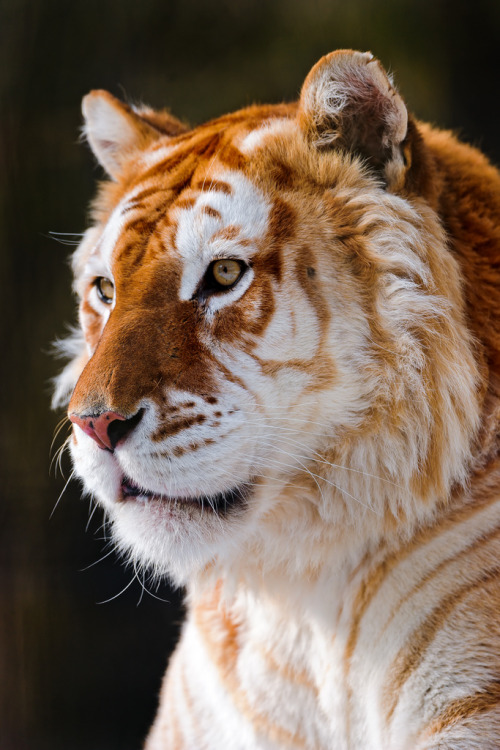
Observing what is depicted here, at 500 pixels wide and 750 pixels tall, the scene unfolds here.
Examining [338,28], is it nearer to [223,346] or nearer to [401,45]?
[401,45]

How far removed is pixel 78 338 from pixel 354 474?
407 millimetres

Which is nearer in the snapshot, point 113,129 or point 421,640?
point 421,640

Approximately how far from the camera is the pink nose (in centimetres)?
59

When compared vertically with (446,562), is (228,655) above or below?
below

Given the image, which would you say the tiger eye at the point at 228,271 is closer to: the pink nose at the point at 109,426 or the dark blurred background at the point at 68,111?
the pink nose at the point at 109,426

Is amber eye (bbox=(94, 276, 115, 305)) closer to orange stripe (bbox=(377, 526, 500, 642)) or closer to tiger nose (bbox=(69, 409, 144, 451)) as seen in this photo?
tiger nose (bbox=(69, 409, 144, 451))

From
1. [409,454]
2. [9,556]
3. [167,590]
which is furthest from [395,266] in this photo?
[167,590]

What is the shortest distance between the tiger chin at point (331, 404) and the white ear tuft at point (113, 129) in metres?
0.18

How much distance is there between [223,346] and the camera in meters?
0.65

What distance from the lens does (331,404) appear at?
66cm

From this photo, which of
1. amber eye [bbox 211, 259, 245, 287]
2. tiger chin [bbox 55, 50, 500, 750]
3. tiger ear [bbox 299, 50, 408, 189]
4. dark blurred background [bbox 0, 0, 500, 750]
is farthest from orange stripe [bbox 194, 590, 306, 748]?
tiger ear [bbox 299, 50, 408, 189]

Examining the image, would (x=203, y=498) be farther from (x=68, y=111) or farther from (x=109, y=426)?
(x=68, y=111)

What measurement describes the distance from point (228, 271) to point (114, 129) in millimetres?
331

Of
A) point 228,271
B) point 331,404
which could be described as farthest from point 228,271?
point 331,404
